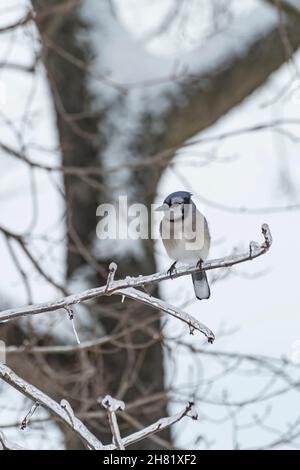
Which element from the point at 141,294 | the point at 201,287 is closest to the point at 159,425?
the point at 141,294

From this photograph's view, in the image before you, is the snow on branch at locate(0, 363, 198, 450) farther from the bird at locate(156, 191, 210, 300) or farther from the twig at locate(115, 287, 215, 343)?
the bird at locate(156, 191, 210, 300)

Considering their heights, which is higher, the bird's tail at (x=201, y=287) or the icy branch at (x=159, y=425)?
the bird's tail at (x=201, y=287)

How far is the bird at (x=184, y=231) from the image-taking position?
2.61 m

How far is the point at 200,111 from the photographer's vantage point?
18.6ft

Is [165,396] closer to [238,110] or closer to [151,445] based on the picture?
[151,445]

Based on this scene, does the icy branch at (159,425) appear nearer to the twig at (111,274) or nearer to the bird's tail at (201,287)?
the twig at (111,274)

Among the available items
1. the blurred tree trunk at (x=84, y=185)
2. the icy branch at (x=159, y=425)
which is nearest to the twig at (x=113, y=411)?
the icy branch at (x=159, y=425)

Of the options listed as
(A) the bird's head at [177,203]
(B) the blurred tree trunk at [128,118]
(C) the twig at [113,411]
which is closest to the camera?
(C) the twig at [113,411]

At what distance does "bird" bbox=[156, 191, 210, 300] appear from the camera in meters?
2.61

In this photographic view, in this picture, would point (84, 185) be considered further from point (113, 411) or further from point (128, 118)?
point (113, 411)

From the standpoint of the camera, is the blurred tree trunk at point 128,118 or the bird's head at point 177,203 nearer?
the bird's head at point 177,203

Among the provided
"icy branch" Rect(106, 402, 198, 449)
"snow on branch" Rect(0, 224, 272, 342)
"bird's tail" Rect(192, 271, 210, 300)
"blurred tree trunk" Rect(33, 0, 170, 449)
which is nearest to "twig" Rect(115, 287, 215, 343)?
"snow on branch" Rect(0, 224, 272, 342)

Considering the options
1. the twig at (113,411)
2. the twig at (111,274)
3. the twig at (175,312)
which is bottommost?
the twig at (113,411)

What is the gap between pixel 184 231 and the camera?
266 centimetres
